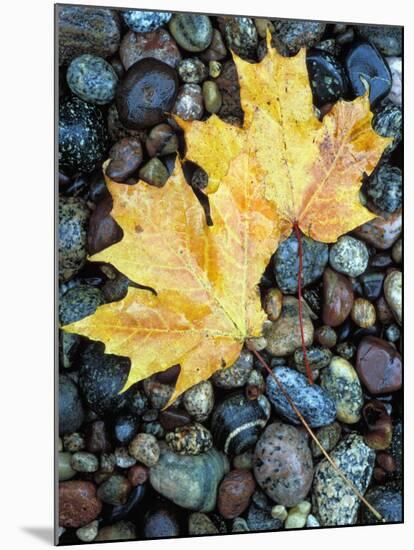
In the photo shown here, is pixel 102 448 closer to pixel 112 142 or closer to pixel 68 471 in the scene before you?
pixel 68 471

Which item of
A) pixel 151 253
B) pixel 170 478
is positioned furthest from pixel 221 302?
pixel 170 478

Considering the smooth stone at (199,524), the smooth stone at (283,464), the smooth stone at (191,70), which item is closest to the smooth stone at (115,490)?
the smooth stone at (199,524)

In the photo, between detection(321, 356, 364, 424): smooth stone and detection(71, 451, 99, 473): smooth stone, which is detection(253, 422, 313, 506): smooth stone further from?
detection(71, 451, 99, 473): smooth stone

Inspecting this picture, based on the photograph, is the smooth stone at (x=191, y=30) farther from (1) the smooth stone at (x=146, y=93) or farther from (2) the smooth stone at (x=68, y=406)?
(2) the smooth stone at (x=68, y=406)

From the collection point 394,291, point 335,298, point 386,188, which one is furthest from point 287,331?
point 386,188

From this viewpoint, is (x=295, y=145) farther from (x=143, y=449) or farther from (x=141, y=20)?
(x=143, y=449)

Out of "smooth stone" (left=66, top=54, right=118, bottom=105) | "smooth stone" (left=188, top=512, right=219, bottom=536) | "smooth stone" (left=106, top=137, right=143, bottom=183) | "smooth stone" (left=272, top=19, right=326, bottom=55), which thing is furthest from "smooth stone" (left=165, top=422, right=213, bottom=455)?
"smooth stone" (left=272, top=19, right=326, bottom=55)
